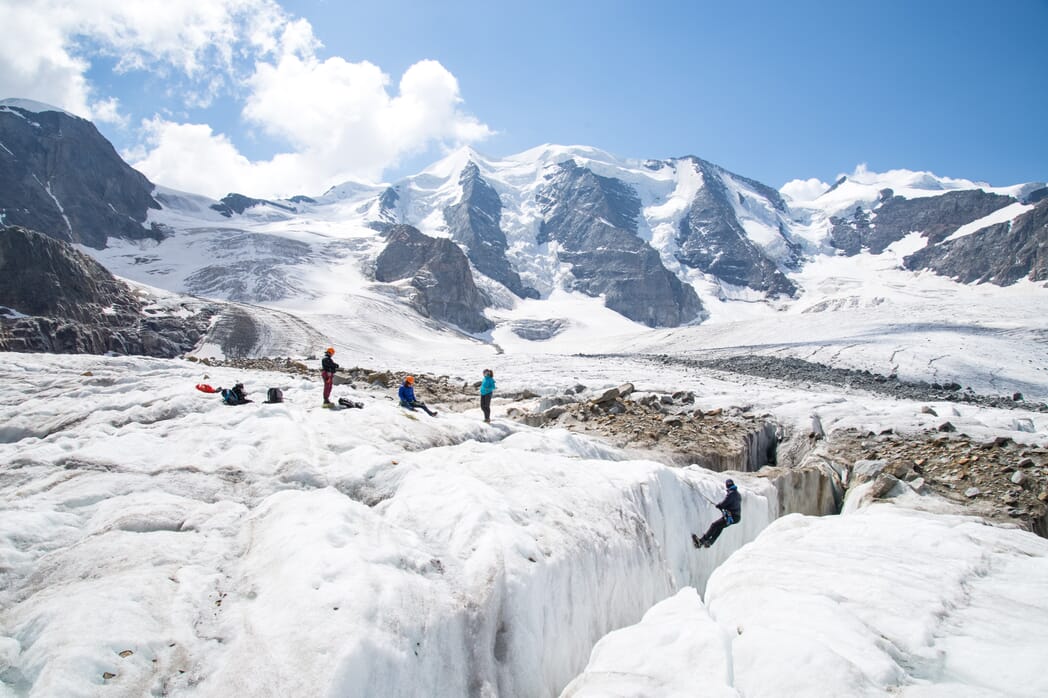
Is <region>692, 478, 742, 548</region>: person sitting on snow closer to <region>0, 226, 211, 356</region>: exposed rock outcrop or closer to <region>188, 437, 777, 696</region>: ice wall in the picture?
<region>188, 437, 777, 696</region>: ice wall

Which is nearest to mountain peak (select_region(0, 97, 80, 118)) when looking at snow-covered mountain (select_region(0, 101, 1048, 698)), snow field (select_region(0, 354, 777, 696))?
snow-covered mountain (select_region(0, 101, 1048, 698))

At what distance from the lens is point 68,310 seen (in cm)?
5081

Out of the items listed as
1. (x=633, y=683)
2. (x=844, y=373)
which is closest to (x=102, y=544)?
(x=633, y=683)

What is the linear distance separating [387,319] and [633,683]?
292ft

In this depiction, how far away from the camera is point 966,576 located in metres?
7.14

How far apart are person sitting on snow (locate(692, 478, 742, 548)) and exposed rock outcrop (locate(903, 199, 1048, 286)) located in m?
186

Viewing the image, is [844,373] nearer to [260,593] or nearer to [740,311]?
[260,593]

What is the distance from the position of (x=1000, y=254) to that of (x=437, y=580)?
213 metres

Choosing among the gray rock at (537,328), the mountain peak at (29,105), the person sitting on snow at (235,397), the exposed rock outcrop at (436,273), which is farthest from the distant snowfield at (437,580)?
the mountain peak at (29,105)

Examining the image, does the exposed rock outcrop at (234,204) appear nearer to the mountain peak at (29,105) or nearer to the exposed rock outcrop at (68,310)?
the mountain peak at (29,105)

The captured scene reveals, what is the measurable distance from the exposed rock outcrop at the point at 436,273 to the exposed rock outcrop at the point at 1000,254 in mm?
147205

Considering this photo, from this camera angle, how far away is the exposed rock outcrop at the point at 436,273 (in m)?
127

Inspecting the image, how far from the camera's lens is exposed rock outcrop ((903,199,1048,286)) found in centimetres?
14525

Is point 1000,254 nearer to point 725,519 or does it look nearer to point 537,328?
point 537,328
